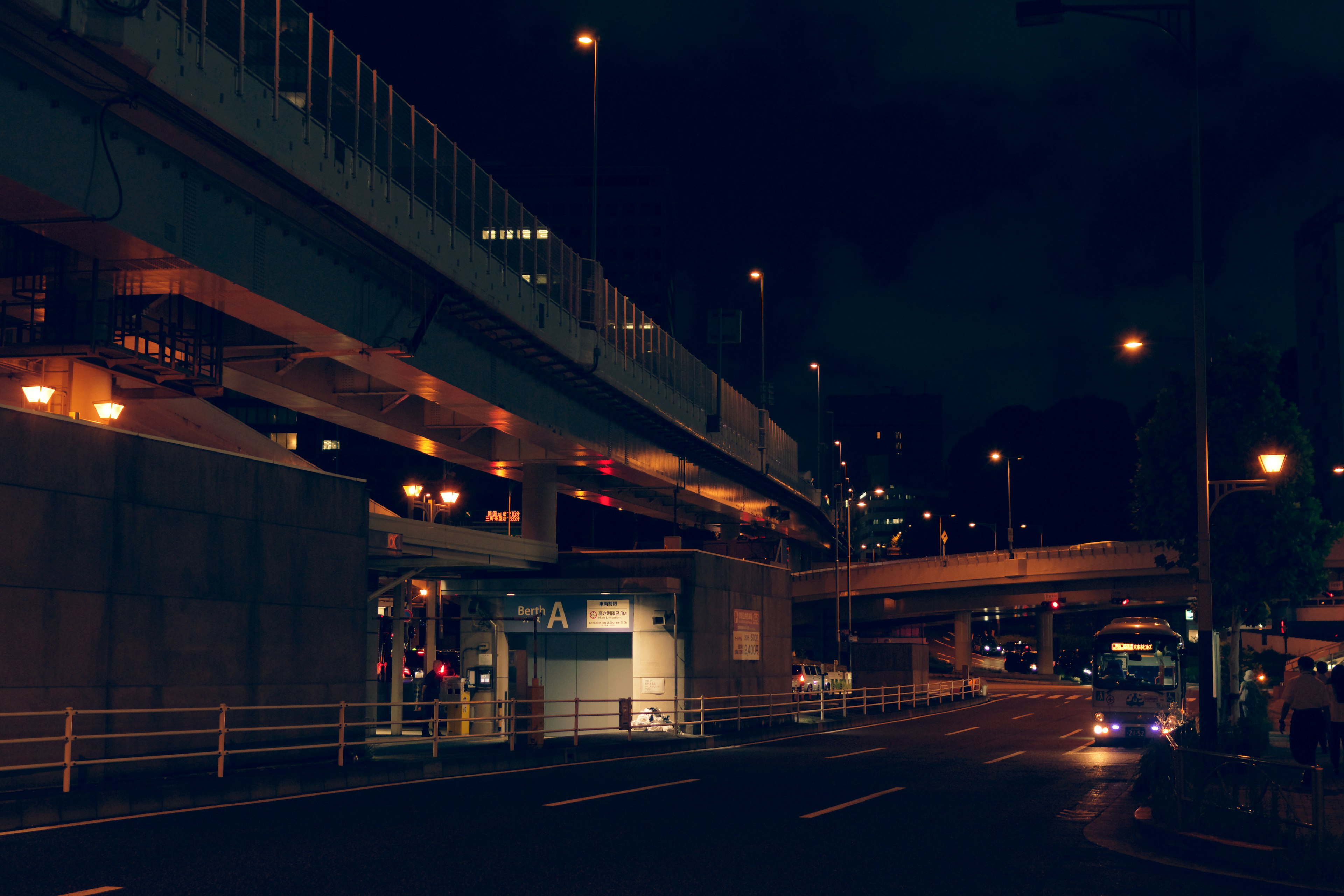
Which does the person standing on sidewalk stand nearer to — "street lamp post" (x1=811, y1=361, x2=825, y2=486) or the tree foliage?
the tree foliage

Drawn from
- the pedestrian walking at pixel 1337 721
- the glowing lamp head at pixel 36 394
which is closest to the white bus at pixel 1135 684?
the pedestrian walking at pixel 1337 721

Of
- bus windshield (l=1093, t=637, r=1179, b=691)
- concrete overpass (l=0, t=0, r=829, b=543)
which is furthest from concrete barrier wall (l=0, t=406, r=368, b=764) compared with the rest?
bus windshield (l=1093, t=637, r=1179, b=691)

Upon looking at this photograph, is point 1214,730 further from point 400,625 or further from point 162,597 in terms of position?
point 400,625

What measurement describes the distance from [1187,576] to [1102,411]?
5240 cm

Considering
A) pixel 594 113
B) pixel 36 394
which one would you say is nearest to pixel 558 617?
pixel 594 113

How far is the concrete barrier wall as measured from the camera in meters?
15.6

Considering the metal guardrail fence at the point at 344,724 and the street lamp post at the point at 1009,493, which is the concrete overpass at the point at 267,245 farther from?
the street lamp post at the point at 1009,493

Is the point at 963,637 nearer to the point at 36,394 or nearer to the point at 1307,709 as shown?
the point at 1307,709

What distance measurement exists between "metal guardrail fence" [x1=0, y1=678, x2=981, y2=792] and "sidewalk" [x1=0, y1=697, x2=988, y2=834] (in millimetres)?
305

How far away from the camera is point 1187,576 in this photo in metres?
72.6

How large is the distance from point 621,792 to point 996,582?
6240cm

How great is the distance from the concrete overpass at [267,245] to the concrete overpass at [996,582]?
4131 cm

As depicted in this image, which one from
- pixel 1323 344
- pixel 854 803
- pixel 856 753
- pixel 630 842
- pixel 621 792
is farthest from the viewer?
pixel 1323 344

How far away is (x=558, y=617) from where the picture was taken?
1257 inches
